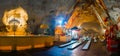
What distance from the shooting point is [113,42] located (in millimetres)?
10594

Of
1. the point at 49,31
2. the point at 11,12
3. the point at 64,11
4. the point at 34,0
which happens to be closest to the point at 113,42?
the point at 11,12

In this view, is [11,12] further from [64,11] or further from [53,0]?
[64,11]

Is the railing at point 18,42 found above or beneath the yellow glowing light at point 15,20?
beneath

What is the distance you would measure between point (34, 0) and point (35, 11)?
6.03 feet

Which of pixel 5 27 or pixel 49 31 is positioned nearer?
pixel 5 27

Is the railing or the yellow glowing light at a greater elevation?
the yellow glowing light

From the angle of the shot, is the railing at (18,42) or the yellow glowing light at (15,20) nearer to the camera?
the railing at (18,42)

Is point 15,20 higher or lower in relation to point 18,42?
higher

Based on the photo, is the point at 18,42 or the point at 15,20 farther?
the point at 15,20

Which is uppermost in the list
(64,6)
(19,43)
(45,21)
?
(64,6)

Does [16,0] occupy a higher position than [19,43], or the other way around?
[16,0]

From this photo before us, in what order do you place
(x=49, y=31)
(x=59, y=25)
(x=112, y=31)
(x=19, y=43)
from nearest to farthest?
(x=112, y=31) < (x=19, y=43) < (x=49, y=31) < (x=59, y=25)

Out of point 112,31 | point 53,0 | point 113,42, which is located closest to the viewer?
point 113,42

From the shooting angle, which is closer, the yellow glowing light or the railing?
the railing
